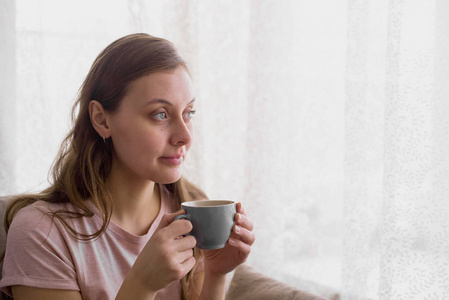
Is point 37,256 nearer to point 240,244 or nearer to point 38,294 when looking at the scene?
point 38,294

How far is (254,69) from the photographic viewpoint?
1779mm

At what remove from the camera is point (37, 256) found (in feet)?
3.44

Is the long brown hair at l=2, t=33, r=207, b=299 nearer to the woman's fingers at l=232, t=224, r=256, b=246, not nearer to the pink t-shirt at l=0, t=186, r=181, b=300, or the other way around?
the pink t-shirt at l=0, t=186, r=181, b=300

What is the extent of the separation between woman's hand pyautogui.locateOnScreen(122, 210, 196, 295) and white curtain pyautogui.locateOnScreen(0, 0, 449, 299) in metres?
0.61

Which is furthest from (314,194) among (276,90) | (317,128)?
(276,90)

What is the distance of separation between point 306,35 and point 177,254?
39.6 inches

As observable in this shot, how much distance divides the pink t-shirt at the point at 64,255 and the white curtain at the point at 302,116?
602 mm

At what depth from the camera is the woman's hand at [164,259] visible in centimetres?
91

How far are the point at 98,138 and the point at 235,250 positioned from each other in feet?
1.65

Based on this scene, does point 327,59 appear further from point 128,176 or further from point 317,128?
point 128,176

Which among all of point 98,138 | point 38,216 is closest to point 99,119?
A: point 98,138

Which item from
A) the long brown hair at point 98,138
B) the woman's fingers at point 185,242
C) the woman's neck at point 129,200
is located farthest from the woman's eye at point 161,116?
the woman's fingers at point 185,242

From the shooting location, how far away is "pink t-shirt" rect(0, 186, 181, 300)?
1.04 meters

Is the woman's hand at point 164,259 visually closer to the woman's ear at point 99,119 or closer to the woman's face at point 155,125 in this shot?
the woman's face at point 155,125
